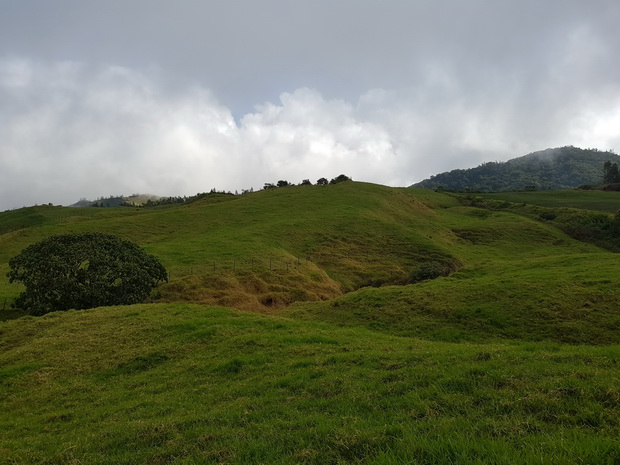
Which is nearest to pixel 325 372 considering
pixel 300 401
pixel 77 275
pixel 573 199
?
pixel 300 401

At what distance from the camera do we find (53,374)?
14.9 m

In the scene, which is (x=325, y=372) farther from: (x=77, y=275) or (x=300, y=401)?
(x=77, y=275)

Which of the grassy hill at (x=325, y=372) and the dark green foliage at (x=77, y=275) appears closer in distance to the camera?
the grassy hill at (x=325, y=372)

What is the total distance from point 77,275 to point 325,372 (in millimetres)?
23559

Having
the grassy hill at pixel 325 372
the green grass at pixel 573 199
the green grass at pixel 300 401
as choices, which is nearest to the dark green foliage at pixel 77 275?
the grassy hill at pixel 325 372

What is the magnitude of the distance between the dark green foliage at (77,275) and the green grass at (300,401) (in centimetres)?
952

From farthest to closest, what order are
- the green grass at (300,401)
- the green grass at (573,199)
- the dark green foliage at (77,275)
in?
1. the green grass at (573,199)
2. the dark green foliage at (77,275)
3. the green grass at (300,401)

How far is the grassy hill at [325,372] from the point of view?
642cm

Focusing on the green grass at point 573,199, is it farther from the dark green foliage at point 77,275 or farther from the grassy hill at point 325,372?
the dark green foliage at point 77,275

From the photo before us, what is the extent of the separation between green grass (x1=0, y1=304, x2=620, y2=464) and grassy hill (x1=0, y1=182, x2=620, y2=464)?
0.18 ft

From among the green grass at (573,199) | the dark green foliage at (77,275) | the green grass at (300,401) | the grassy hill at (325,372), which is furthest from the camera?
the green grass at (573,199)

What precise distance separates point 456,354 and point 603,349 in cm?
427

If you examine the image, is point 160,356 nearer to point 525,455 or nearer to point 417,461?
point 417,461

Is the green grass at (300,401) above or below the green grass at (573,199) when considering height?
below
